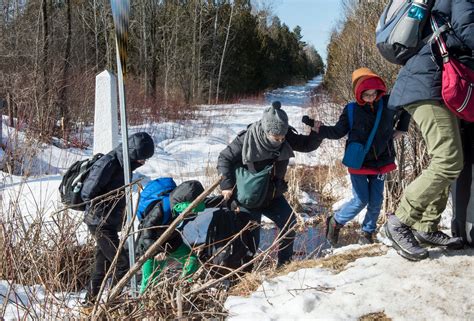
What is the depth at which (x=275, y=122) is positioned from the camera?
3.42 m

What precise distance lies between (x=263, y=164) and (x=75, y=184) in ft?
4.80

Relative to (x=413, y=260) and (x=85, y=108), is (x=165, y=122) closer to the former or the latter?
(x=85, y=108)

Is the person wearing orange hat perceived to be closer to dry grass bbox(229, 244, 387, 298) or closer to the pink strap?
dry grass bbox(229, 244, 387, 298)

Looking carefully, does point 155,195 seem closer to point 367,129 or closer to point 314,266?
point 314,266

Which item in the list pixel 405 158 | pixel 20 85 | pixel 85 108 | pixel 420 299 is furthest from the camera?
pixel 85 108

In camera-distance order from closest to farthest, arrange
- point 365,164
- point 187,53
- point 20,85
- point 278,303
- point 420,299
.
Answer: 1. point 420,299
2. point 278,303
3. point 365,164
4. point 20,85
5. point 187,53

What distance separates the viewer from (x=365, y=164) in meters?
3.74

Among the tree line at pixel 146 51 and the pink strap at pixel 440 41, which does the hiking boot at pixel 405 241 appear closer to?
the pink strap at pixel 440 41

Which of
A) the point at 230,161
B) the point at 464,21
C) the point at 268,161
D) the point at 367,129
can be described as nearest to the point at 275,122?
the point at 268,161

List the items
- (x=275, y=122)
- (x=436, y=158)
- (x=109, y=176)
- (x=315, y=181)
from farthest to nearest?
(x=315, y=181) → (x=109, y=176) → (x=275, y=122) → (x=436, y=158)

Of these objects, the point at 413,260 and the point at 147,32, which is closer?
the point at 413,260

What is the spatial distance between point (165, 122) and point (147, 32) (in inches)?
331

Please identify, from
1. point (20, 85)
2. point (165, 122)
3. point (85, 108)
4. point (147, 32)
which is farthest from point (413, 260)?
point (147, 32)

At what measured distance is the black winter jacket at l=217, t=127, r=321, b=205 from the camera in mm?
3637
